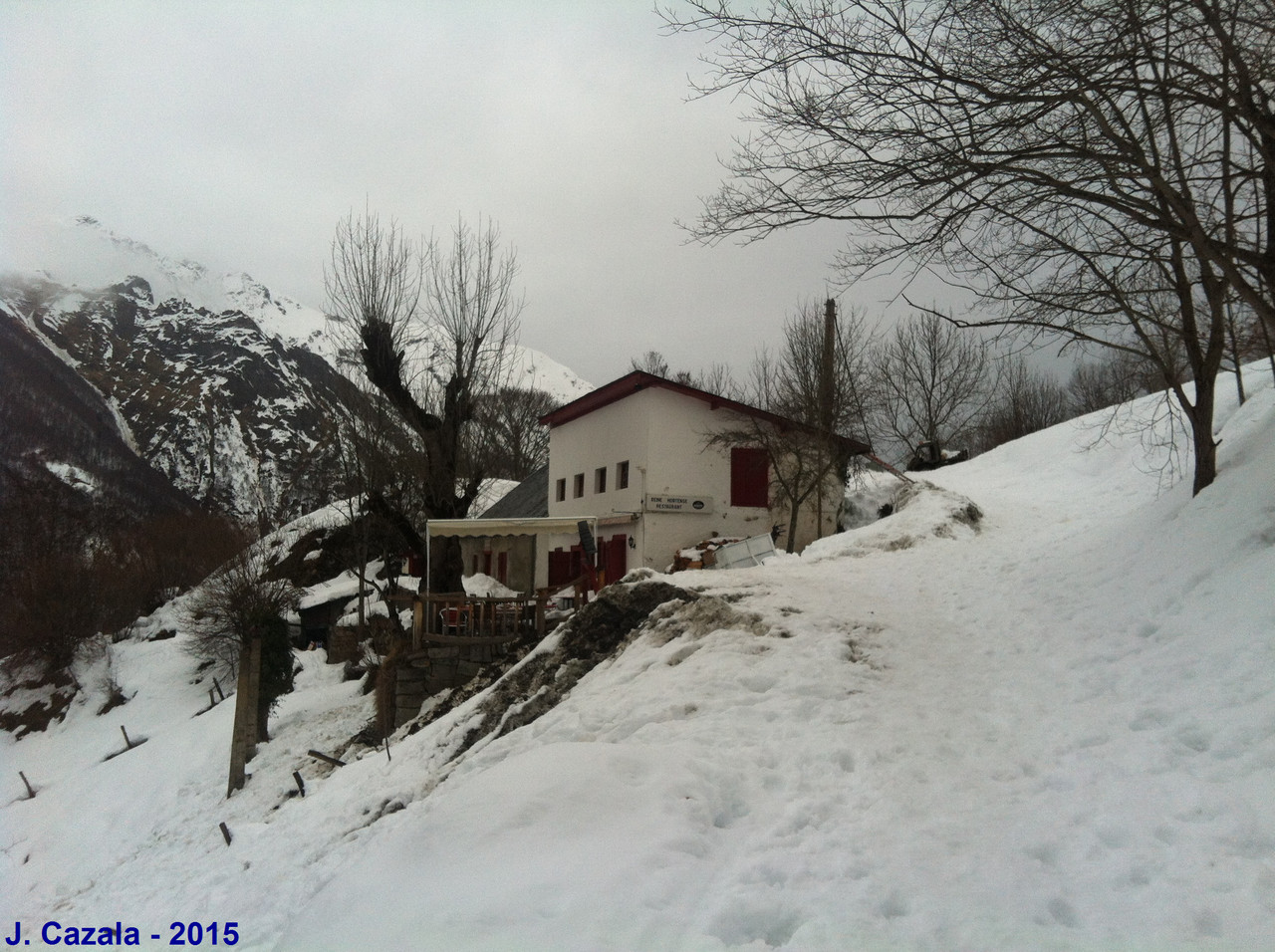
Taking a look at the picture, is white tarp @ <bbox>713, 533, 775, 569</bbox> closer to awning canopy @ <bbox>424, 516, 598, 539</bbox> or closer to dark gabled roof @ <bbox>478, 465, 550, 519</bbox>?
awning canopy @ <bbox>424, 516, 598, 539</bbox>

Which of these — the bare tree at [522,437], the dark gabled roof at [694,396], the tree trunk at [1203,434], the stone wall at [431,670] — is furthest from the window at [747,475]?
the bare tree at [522,437]

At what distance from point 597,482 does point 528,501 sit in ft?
27.1

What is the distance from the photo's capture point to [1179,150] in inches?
295

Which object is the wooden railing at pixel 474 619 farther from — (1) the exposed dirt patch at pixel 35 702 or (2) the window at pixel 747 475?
(1) the exposed dirt patch at pixel 35 702

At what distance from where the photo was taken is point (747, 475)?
75.3ft

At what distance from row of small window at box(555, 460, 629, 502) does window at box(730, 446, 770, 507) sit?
3.07m

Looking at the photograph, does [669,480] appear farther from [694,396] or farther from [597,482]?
[597,482]

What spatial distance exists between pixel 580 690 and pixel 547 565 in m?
17.1

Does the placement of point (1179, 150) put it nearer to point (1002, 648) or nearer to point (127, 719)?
Answer: point (1002, 648)

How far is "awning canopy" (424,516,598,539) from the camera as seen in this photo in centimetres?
1752

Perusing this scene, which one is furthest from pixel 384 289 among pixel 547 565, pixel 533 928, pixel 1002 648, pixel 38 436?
pixel 38 436

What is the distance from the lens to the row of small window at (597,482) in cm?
2265

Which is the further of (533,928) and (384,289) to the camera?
(384,289)

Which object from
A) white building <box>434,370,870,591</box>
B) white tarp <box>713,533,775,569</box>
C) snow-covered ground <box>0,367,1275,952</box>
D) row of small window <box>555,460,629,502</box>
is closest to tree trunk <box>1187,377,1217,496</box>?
snow-covered ground <box>0,367,1275,952</box>
